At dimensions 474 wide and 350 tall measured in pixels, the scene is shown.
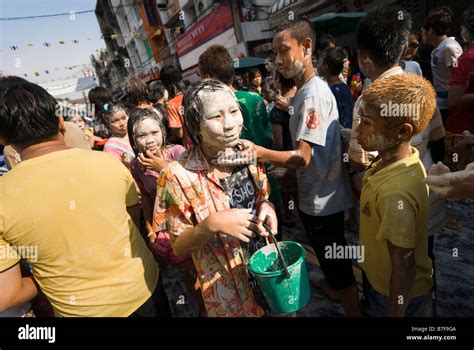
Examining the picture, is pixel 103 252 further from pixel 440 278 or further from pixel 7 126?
pixel 440 278

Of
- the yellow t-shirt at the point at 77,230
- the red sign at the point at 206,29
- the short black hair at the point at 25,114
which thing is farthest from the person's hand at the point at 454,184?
the red sign at the point at 206,29

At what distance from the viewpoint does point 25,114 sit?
1.17 meters

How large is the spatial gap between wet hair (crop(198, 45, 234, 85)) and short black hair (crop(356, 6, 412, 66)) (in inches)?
44.3

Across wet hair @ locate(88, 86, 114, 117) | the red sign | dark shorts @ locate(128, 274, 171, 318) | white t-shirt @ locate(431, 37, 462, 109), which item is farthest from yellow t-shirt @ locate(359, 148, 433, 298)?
the red sign

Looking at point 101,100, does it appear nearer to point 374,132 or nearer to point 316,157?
point 316,157

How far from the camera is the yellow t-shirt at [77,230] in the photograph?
1096 millimetres

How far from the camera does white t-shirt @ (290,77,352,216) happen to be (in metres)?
1.64

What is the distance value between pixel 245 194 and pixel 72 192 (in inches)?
31.7

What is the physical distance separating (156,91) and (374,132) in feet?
10.9

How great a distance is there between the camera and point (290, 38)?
69.8 inches

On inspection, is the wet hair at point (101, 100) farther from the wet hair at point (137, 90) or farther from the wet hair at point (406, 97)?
the wet hair at point (406, 97)

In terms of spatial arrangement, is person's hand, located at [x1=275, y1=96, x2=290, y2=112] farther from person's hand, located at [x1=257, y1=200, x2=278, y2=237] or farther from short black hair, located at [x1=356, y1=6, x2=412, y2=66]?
person's hand, located at [x1=257, y1=200, x2=278, y2=237]

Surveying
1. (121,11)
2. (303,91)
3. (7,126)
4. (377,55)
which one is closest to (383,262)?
(303,91)

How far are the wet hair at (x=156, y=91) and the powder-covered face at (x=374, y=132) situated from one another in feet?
10.5
